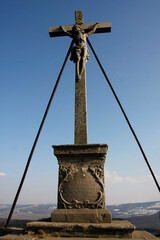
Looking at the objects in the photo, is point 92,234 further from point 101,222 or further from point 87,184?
point 87,184

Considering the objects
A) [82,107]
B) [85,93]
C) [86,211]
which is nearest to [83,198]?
[86,211]

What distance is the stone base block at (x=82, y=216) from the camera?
3.01 metres

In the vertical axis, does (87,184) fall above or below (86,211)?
above

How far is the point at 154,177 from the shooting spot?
3.94 meters

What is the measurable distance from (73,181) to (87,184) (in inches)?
11.4

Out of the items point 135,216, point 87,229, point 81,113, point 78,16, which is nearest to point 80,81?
point 81,113

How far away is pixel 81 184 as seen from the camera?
335cm

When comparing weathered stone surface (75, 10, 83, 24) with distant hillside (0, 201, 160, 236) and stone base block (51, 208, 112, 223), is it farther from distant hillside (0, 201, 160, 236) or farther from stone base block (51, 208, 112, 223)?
distant hillside (0, 201, 160, 236)

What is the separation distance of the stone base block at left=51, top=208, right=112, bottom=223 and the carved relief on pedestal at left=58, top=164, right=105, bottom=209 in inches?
3.8

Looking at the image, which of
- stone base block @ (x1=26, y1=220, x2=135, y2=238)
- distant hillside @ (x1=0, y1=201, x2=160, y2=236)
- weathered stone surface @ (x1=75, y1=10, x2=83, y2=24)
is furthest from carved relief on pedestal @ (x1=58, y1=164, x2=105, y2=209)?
distant hillside @ (x1=0, y1=201, x2=160, y2=236)

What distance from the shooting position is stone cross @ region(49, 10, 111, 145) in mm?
3967

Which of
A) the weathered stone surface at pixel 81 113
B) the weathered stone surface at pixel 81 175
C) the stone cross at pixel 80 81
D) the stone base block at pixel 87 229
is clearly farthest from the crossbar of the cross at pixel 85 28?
the stone base block at pixel 87 229

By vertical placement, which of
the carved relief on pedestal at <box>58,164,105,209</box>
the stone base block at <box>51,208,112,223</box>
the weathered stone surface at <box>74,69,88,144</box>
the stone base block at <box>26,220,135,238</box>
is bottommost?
the stone base block at <box>26,220,135,238</box>

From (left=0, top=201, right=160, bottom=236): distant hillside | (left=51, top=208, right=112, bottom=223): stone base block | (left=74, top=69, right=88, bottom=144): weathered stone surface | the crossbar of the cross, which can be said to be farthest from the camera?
(left=0, top=201, right=160, bottom=236): distant hillside
